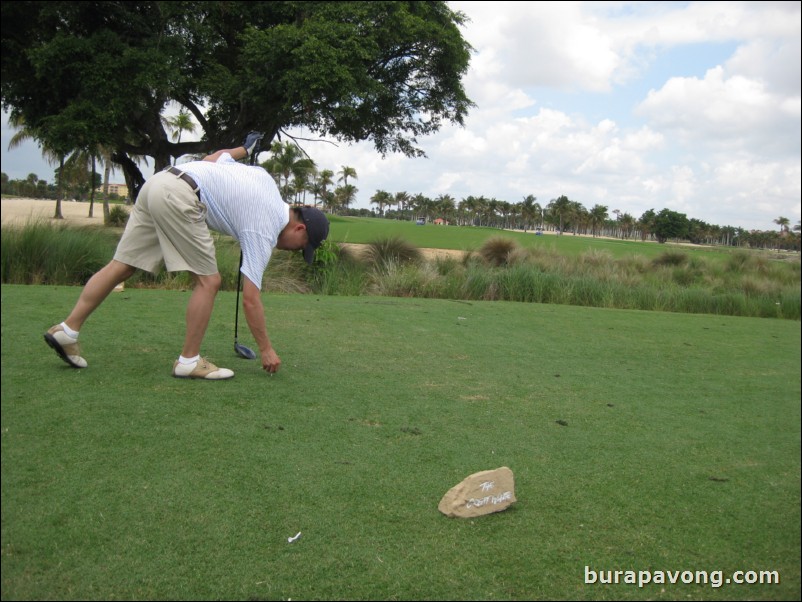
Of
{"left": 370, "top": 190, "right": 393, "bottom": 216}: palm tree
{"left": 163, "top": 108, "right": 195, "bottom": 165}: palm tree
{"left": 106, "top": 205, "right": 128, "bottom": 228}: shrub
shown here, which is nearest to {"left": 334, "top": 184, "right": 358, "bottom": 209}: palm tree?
{"left": 370, "top": 190, "right": 393, "bottom": 216}: palm tree

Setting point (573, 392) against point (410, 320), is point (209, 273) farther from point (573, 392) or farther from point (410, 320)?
point (410, 320)

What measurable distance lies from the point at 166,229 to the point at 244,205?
42 centimetres

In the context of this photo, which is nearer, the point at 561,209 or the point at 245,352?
the point at 245,352

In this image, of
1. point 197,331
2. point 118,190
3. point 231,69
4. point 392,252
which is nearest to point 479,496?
point 118,190

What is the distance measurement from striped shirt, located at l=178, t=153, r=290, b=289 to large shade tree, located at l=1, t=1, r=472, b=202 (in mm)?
10821

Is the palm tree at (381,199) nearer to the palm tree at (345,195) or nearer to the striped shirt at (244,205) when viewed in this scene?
the palm tree at (345,195)

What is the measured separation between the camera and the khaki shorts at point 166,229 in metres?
3.10

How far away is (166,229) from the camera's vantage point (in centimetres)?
313

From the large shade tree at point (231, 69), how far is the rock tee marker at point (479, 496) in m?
12.5

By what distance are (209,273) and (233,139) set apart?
56.1 feet

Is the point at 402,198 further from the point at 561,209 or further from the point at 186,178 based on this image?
the point at 186,178

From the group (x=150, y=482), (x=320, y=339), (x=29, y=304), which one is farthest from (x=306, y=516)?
(x=320, y=339)

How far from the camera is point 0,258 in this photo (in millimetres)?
1517

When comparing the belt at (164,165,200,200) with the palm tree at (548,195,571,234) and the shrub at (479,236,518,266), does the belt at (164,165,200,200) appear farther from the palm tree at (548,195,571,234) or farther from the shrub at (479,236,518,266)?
the palm tree at (548,195,571,234)
